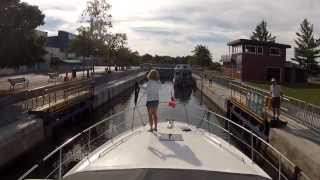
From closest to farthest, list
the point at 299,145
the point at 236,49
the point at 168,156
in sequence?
the point at 168,156
the point at 299,145
the point at 236,49

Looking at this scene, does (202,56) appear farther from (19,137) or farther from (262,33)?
(19,137)

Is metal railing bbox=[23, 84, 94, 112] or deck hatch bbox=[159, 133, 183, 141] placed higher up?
deck hatch bbox=[159, 133, 183, 141]

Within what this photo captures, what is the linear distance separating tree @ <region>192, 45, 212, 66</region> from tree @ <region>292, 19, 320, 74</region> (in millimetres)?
52151

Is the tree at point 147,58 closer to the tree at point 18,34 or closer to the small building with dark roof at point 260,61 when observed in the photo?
the small building with dark roof at point 260,61

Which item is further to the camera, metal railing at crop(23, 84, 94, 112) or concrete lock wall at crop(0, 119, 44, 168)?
metal railing at crop(23, 84, 94, 112)

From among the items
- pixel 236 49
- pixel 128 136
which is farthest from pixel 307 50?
pixel 128 136

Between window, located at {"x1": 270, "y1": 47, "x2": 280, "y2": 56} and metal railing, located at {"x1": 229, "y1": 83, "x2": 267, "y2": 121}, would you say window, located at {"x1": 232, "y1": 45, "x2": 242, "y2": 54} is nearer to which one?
window, located at {"x1": 270, "y1": 47, "x2": 280, "y2": 56}

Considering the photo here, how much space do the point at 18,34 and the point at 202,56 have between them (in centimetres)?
10748

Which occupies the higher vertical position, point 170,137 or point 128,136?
point 170,137

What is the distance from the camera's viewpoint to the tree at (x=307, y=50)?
279 ft

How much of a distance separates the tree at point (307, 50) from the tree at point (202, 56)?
5215cm

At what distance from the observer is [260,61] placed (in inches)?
2458

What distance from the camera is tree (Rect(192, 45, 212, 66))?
14038 centimetres

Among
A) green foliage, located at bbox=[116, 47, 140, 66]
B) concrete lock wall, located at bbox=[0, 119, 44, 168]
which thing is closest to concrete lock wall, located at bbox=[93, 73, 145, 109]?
concrete lock wall, located at bbox=[0, 119, 44, 168]
